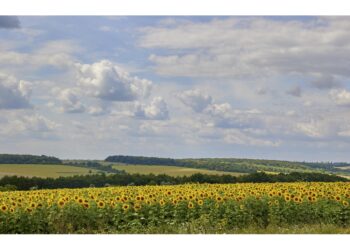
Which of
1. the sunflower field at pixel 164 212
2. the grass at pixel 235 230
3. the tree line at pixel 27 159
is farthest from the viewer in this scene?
the tree line at pixel 27 159

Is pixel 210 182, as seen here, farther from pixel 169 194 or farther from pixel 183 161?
pixel 169 194

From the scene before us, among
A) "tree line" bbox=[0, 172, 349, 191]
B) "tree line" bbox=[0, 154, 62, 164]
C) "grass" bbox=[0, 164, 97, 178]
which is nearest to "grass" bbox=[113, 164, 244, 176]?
"tree line" bbox=[0, 172, 349, 191]

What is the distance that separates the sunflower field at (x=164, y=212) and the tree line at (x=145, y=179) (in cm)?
452

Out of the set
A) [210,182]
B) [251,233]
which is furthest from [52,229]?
[210,182]

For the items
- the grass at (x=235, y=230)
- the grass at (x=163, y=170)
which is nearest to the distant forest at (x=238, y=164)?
the grass at (x=163, y=170)

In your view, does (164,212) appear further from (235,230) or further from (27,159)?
(27,159)

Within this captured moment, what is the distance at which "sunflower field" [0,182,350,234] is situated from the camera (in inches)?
601

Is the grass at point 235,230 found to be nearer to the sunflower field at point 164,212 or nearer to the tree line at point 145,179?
the sunflower field at point 164,212

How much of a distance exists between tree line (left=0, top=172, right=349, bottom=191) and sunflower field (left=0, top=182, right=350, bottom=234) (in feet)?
14.8

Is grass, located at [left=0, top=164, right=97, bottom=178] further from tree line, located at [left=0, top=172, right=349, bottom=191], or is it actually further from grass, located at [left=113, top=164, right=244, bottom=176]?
grass, located at [left=113, top=164, right=244, bottom=176]

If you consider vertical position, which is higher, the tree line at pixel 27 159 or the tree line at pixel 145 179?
the tree line at pixel 27 159

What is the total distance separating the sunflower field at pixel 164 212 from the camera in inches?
601

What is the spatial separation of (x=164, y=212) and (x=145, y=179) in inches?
259
